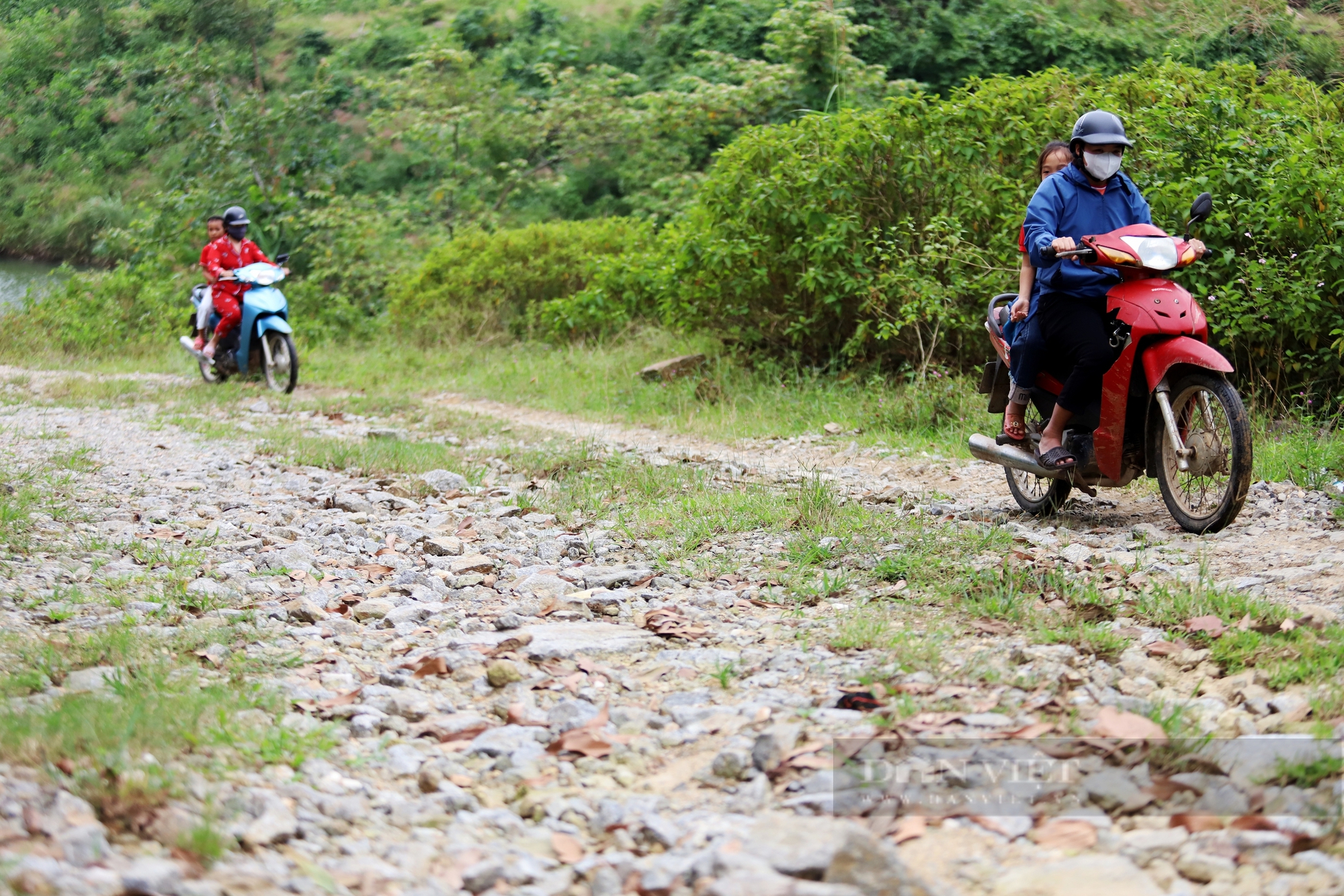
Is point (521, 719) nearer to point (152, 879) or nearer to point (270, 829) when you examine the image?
point (270, 829)

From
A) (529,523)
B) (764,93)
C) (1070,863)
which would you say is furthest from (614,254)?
(1070,863)

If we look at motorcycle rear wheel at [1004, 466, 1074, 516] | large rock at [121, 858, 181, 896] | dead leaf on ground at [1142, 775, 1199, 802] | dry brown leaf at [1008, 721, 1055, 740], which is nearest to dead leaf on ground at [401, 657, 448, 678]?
large rock at [121, 858, 181, 896]

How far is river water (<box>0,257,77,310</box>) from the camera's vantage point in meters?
17.9

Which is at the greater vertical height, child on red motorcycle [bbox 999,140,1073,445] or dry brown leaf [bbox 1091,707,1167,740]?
child on red motorcycle [bbox 999,140,1073,445]

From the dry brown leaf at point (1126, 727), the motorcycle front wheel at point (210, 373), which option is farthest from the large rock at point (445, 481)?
the motorcycle front wheel at point (210, 373)

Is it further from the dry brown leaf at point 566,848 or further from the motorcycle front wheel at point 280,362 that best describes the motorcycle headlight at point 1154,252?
the motorcycle front wheel at point 280,362

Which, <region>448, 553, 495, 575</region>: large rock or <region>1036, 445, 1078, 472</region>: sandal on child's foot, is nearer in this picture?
<region>448, 553, 495, 575</region>: large rock

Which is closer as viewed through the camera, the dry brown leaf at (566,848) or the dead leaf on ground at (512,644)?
the dry brown leaf at (566,848)

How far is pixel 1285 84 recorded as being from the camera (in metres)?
8.95

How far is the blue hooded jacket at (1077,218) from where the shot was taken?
5133 mm

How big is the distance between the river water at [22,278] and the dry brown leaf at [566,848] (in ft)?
→ 59.5

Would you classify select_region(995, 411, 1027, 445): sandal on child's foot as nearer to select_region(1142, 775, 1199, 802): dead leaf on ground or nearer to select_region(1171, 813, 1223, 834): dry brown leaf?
select_region(1142, 775, 1199, 802): dead leaf on ground

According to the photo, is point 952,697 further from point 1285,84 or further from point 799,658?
point 1285,84

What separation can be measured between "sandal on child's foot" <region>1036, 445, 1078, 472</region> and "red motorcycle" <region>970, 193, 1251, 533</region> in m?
0.04
